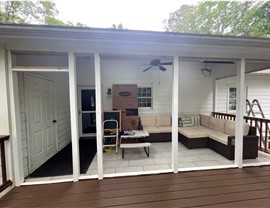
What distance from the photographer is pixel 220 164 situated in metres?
3.21

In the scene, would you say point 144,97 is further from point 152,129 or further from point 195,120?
point 195,120

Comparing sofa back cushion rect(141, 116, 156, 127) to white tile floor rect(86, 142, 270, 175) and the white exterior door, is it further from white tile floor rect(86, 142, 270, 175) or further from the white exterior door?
the white exterior door

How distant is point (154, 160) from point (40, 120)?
2750mm

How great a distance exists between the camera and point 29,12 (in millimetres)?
8867

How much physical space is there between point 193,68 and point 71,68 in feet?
15.5

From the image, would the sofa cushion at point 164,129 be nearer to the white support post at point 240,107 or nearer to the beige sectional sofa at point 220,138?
the beige sectional sofa at point 220,138

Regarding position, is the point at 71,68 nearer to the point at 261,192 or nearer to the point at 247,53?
the point at 247,53

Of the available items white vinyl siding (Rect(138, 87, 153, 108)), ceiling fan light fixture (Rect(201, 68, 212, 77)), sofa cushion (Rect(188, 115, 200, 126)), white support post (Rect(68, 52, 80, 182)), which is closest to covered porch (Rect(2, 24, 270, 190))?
white support post (Rect(68, 52, 80, 182))

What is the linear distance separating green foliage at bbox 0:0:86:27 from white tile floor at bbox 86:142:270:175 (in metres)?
8.76

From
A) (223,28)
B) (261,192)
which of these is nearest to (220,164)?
(261,192)

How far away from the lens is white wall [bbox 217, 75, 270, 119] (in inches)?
231

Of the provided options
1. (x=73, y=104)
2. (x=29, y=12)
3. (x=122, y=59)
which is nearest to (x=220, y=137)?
Result: (x=122, y=59)

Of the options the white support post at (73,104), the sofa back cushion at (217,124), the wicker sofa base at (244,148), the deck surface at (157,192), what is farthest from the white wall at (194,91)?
the white support post at (73,104)

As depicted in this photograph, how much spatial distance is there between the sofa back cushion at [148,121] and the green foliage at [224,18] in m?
A: 6.94
